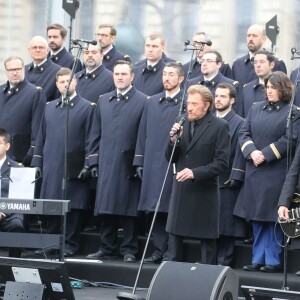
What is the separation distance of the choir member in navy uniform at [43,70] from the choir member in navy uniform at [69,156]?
2.74 ft

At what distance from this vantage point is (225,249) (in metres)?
10.5

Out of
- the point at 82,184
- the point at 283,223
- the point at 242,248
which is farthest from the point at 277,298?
the point at 82,184

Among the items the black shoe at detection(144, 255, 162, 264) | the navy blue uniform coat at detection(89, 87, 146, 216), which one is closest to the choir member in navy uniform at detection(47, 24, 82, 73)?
the navy blue uniform coat at detection(89, 87, 146, 216)

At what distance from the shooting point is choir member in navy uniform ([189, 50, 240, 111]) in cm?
1112

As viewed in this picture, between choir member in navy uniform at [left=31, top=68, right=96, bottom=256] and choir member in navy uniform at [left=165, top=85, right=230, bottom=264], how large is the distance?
5.79ft

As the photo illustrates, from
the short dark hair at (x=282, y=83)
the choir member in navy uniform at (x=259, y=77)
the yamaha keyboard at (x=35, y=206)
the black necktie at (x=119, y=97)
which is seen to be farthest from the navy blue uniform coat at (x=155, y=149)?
the yamaha keyboard at (x=35, y=206)

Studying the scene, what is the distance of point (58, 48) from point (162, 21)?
2.40 meters

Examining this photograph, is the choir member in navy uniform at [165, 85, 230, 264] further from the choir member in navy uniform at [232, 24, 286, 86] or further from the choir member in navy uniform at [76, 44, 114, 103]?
the choir member in navy uniform at [76, 44, 114, 103]

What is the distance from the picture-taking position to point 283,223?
29.5ft

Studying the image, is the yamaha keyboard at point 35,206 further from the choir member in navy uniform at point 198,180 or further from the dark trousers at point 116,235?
the dark trousers at point 116,235

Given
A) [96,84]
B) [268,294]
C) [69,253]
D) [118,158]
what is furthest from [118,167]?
[268,294]

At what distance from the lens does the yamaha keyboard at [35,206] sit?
9.48 metres

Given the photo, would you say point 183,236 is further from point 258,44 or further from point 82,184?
point 258,44

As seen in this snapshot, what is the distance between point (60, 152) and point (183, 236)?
2.25 metres
